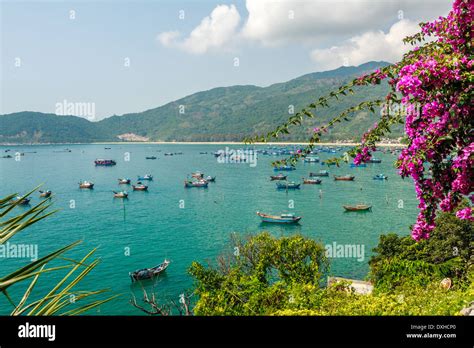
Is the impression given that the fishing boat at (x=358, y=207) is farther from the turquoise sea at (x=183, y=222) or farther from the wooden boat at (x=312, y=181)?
the wooden boat at (x=312, y=181)

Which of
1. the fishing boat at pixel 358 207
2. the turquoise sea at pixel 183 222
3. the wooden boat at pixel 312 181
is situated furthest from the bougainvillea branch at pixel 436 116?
the wooden boat at pixel 312 181

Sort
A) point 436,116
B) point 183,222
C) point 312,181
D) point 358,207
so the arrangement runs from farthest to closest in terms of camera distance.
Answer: point 312,181
point 358,207
point 183,222
point 436,116

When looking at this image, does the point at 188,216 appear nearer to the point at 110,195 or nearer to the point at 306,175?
the point at 110,195

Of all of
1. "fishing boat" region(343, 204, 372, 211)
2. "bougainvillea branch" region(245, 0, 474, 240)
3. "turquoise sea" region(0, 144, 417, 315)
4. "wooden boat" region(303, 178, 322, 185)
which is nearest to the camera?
"bougainvillea branch" region(245, 0, 474, 240)

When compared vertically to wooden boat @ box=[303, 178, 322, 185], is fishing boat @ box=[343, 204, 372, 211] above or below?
below

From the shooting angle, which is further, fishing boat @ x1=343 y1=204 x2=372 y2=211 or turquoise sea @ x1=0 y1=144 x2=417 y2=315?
fishing boat @ x1=343 y1=204 x2=372 y2=211

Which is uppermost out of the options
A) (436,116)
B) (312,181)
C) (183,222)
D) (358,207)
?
(436,116)

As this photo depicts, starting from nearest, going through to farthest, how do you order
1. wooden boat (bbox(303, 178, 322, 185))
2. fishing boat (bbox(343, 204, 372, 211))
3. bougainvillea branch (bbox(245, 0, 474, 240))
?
bougainvillea branch (bbox(245, 0, 474, 240))
fishing boat (bbox(343, 204, 372, 211))
wooden boat (bbox(303, 178, 322, 185))

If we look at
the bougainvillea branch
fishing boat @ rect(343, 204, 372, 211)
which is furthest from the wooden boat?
the bougainvillea branch

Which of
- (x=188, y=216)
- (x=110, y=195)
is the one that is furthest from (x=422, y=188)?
(x=110, y=195)

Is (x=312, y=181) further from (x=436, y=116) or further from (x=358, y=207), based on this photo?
(x=436, y=116)

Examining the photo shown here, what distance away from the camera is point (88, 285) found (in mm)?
31031

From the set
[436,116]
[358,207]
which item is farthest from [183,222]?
[436,116]

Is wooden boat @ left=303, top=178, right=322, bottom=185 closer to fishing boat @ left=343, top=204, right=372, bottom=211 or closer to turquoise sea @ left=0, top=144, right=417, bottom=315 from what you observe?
turquoise sea @ left=0, top=144, right=417, bottom=315
